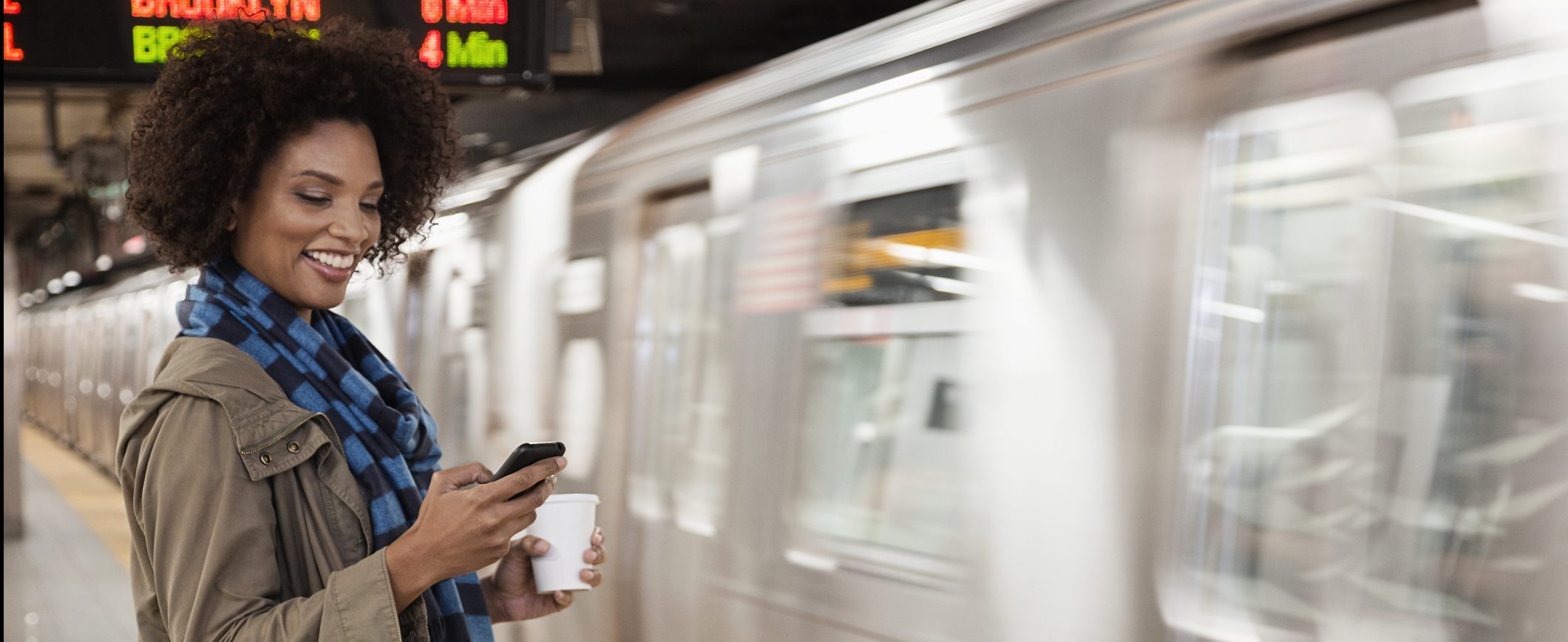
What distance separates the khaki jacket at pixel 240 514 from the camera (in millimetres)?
1341

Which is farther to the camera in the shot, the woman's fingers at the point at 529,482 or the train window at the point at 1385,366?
the train window at the point at 1385,366

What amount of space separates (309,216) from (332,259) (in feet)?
0.19

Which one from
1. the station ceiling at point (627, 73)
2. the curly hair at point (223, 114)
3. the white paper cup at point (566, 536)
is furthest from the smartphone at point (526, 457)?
the station ceiling at point (627, 73)

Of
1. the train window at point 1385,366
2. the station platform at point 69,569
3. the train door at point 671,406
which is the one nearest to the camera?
the train window at point 1385,366

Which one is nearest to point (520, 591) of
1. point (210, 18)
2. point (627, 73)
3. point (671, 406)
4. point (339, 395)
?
point (339, 395)

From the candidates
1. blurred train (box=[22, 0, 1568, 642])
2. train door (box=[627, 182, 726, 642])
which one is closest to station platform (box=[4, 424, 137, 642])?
train door (box=[627, 182, 726, 642])

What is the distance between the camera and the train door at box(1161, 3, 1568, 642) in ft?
6.37

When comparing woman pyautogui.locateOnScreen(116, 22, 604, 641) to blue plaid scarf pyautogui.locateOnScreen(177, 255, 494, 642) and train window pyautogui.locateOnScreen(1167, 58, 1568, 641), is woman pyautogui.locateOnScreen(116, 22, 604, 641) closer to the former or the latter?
blue plaid scarf pyautogui.locateOnScreen(177, 255, 494, 642)

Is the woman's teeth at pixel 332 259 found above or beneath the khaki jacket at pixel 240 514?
above

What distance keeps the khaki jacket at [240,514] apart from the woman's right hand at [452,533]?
0.08 feet

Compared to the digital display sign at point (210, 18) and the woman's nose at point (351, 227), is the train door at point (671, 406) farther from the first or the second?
the woman's nose at point (351, 227)

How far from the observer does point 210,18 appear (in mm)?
3664

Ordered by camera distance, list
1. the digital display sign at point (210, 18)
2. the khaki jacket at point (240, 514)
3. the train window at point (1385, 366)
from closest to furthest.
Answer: the khaki jacket at point (240, 514), the train window at point (1385, 366), the digital display sign at point (210, 18)

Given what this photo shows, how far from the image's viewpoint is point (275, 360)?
1522 mm
